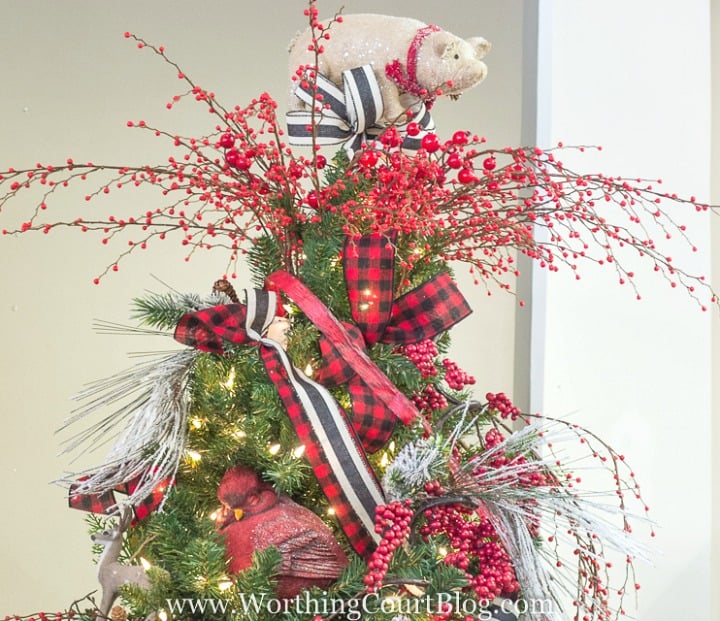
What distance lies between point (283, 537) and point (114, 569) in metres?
0.15

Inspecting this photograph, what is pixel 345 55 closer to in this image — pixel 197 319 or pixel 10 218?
pixel 197 319

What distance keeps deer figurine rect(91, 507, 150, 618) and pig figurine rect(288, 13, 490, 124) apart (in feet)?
1.46

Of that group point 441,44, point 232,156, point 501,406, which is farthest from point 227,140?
point 501,406

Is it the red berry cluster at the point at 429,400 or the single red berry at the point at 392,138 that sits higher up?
the single red berry at the point at 392,138

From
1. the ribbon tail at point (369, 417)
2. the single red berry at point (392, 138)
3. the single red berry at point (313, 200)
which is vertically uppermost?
the single red berry at point (392, 138)

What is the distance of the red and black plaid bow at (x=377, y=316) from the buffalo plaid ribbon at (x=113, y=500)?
17cm

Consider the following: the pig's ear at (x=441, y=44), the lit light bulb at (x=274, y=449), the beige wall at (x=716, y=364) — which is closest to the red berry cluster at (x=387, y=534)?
the lit light bulb at (x=274, y=449)

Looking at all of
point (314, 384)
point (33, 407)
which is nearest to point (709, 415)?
point (314, 384)

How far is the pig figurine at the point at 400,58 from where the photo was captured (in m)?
0.84

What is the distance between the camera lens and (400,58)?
2.81 ft

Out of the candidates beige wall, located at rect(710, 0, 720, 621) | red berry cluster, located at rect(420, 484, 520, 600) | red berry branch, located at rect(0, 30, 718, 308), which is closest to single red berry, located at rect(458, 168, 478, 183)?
red berry branch, located at rect(0, 30, 718, 308)

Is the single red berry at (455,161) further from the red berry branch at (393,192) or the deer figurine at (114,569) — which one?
the deer figurine at (114,569)

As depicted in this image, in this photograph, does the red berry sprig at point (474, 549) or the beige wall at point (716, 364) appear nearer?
the red berry sprig at point (474, 549)

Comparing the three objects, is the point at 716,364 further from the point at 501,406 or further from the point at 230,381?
the point at 230,381
